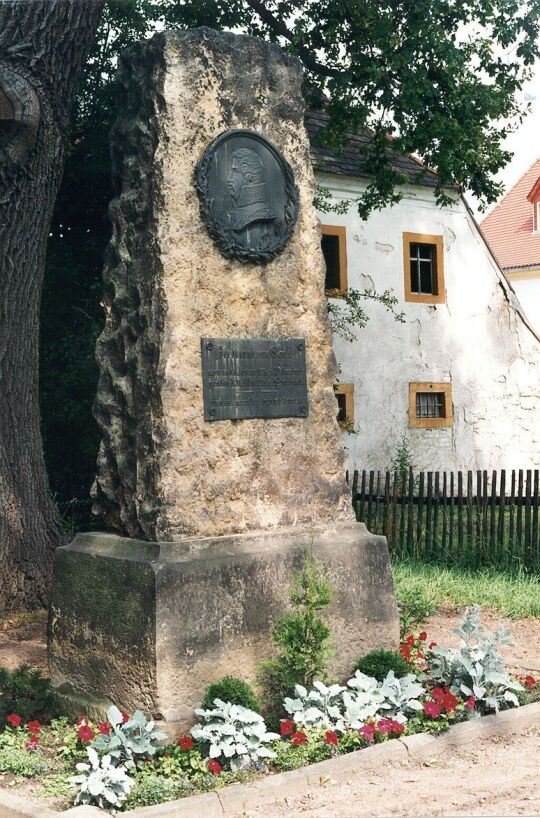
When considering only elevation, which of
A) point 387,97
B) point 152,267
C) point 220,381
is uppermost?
point 387,97

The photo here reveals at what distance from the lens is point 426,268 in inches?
767

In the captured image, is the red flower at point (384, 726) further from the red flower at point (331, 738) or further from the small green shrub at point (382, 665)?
the small green shrub at point (382, 665)

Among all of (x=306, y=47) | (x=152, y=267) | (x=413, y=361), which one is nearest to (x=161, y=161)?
(x=152, y=267)

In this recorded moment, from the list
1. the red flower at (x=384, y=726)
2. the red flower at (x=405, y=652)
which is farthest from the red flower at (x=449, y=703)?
the red flower at (x=405, y=652)

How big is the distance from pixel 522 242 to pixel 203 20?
2130 centimetres

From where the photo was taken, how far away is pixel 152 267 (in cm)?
536

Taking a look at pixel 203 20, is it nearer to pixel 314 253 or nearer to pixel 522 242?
pixel 314 253

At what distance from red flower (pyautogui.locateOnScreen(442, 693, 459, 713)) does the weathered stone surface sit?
1153mm

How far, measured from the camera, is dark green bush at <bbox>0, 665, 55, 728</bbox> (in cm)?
536

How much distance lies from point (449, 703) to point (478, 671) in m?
0.38

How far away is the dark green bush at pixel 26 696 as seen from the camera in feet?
17.6

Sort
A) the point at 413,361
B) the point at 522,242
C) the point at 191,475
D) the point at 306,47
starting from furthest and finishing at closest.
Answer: the point at 522,242 < the point at 413,361 < the point at 306,47 < the point at 191,475


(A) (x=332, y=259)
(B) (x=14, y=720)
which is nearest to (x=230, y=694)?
(B) (x=14, y=720)

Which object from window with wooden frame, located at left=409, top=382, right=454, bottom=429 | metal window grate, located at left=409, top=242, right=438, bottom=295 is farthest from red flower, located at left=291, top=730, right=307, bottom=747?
metal window grate, located at left=409, top=242, right=438, bottom=295
